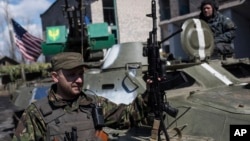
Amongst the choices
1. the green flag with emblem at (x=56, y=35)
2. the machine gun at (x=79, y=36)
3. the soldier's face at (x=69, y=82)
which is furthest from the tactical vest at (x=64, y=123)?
the green flag with emblem at (x=56, y=35)

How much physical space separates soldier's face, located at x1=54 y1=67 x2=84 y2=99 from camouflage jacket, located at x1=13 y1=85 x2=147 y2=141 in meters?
0.06

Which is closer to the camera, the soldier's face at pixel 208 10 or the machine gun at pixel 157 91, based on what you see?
the machine gun at pixel 157 91

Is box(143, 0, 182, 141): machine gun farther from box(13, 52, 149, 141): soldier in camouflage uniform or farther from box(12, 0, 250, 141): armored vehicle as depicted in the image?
box(13, 52, 149, 141): soldier in camouflage uniform

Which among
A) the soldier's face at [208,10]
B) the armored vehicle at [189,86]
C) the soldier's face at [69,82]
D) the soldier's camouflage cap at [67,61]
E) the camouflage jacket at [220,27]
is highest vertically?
the soldier's face at [208,10]

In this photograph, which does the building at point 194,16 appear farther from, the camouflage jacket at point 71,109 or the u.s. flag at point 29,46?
the camouflage jacket at point 71,109

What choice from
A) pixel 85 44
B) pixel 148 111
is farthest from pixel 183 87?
pixel 85 44

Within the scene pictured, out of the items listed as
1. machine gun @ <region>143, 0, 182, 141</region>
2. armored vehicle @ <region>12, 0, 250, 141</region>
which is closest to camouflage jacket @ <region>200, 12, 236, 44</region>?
armored vehicle @ <region>12, 0, 250, 141</region>

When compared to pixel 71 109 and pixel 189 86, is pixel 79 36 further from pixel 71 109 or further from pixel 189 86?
pixel 71 109

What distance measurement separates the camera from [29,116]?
2.90 metres

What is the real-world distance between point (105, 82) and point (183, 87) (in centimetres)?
92

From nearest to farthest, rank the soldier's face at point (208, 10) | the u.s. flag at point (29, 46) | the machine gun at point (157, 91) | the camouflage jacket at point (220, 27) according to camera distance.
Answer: the machine gun at point (157, 91)
the soldier's face at point (208, 10)
the camouflage jacket at point (220, 27)
the u.s. flag at point (29, 46)

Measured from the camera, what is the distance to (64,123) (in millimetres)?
2912

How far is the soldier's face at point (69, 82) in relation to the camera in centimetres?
293

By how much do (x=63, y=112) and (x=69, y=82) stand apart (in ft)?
0.67
